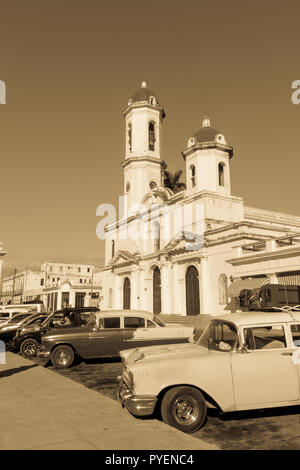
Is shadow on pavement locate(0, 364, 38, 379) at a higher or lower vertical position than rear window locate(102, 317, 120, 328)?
lower

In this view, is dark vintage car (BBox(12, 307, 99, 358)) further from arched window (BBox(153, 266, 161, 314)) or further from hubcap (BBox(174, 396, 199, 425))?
arched window (BBox(153, 266, 161, 314))

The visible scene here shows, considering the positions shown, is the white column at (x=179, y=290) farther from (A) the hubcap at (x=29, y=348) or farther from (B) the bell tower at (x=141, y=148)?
(A) the hubcap at (x=29, y=348)

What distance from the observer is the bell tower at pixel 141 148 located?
38.2 m

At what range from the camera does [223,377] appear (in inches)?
200

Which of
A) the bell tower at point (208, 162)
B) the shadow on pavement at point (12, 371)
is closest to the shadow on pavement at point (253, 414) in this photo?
the shadow on pavement at point (12, 371)

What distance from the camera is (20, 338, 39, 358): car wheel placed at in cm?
1346

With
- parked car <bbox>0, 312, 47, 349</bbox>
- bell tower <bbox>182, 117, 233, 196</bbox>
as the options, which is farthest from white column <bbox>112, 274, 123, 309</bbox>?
parked car <bbox>0, 312, 47, 349</bbox>

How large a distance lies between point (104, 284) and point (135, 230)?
8.45 meters

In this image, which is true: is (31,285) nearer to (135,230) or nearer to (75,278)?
(75,278)

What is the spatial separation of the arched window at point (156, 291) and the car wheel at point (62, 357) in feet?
73.3

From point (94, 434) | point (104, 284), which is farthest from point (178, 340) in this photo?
point (104, 284)

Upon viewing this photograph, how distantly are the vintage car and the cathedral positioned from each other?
38.3 feet

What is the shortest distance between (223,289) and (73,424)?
21065 mm

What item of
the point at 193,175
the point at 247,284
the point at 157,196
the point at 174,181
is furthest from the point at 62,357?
the point at 174,181
